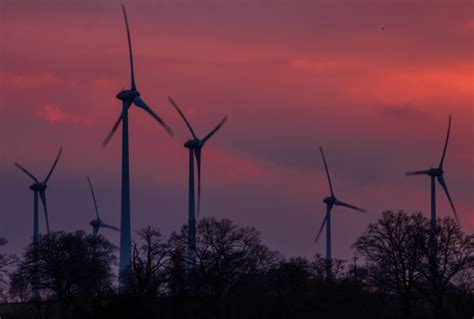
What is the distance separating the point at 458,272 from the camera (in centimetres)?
14312

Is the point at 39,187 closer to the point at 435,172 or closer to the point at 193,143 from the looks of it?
the point at 193,143

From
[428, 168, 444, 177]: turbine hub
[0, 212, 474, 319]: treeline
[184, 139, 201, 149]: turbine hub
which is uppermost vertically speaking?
[184, 139, 201, 149]: turbine hub

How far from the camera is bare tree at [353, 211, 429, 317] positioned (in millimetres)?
133375

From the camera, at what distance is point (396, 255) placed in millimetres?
135625

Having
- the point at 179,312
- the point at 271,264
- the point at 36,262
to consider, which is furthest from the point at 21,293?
the point at 179,312

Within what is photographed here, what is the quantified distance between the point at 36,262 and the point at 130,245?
22.1 metres

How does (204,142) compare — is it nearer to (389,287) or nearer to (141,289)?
(389,287)

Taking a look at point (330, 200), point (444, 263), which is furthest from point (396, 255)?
point (330, 200)

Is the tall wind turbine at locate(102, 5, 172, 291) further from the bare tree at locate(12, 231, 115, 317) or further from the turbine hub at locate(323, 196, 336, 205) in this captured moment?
the turbine hub at locate(323, 196, 336, 205)

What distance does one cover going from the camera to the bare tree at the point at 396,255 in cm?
13338

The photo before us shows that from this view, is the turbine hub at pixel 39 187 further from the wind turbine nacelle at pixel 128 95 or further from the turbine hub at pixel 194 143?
the wind turbine nacelle at pixel 128 95

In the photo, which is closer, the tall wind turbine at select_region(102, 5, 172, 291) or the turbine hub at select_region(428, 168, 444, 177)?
the tall wind turbine at select_region(102, 5, 172, 291)

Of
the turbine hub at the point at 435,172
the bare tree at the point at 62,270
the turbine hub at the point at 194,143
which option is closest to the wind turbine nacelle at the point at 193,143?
the turbine hub at the point at 194,143

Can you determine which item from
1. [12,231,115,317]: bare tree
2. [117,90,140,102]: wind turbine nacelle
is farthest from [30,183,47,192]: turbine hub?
[117,90,140,102]: wind turbine nacelle
